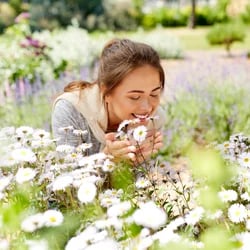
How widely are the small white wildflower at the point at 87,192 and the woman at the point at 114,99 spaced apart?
22.7 inches

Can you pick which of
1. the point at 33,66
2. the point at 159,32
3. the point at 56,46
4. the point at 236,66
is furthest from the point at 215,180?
the point at 159,32

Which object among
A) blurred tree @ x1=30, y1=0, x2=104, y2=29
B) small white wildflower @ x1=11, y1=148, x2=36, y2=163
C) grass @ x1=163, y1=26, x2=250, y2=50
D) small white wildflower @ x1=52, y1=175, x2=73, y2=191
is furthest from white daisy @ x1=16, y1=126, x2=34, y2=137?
blurred tree @ x1=30, y1=0, x2=104, y2=29

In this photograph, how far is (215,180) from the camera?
1.40 meters

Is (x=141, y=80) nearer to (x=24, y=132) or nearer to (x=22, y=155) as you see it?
(x=24, y=132)

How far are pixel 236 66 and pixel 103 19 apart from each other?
12986 mm

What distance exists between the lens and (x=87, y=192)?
1429 mm

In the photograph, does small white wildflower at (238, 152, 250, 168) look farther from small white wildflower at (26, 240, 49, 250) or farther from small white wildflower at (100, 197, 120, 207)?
small white wildflower at (26, 240, 49, 250)

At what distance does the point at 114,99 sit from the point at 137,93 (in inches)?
5.9

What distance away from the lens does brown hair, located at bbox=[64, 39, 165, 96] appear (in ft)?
7.69

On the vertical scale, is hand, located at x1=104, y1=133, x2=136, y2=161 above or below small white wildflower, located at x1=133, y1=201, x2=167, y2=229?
below

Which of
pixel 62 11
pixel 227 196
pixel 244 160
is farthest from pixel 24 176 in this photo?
pixel 62 11

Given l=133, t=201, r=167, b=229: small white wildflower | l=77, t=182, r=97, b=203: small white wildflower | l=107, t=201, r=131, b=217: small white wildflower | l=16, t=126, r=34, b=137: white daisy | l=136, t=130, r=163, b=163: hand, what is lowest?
l=136, t=130, r=163, b=163: hand

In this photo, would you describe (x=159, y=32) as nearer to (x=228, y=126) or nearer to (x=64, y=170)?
(x=228, y=126)

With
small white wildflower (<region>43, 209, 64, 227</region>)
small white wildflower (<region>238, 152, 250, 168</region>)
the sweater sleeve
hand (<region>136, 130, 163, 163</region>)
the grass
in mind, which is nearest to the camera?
small white wildflower (<region>43, 209, 64, 227</region>)
